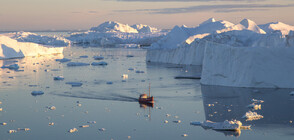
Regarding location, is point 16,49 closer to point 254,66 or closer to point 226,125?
point 254,66

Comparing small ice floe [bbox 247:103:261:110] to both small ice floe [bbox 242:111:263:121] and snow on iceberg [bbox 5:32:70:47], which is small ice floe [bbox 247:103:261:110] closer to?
small ice floe [bbox 242:111:263:121]

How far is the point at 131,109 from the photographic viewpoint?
16.9 meters

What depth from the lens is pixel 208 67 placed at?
22188 mm

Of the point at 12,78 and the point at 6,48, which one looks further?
the point at 6,48

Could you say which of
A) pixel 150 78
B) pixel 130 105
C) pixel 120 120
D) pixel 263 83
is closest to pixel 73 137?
pixel 120 120

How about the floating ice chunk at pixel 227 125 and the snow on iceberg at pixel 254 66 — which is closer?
the floating ice chunk at pixel 227 125

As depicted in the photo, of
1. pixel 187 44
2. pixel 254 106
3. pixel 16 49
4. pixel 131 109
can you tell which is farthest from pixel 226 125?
pixel 16 49

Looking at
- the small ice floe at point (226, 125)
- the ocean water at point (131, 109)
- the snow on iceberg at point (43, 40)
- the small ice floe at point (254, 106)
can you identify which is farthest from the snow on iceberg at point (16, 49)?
the small ice floe at point (226, 125)

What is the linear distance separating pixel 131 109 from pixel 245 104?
15.5 feet

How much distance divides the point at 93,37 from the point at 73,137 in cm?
7205

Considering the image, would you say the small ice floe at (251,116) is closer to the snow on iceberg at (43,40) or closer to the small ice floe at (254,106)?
the small ice floe at (254,106)

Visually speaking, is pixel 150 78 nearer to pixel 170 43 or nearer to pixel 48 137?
pixel 48 137

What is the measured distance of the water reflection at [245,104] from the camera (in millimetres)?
14652

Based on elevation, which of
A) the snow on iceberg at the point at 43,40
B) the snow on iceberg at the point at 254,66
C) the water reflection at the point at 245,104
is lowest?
the snow on iceberg at the point at 43,40
